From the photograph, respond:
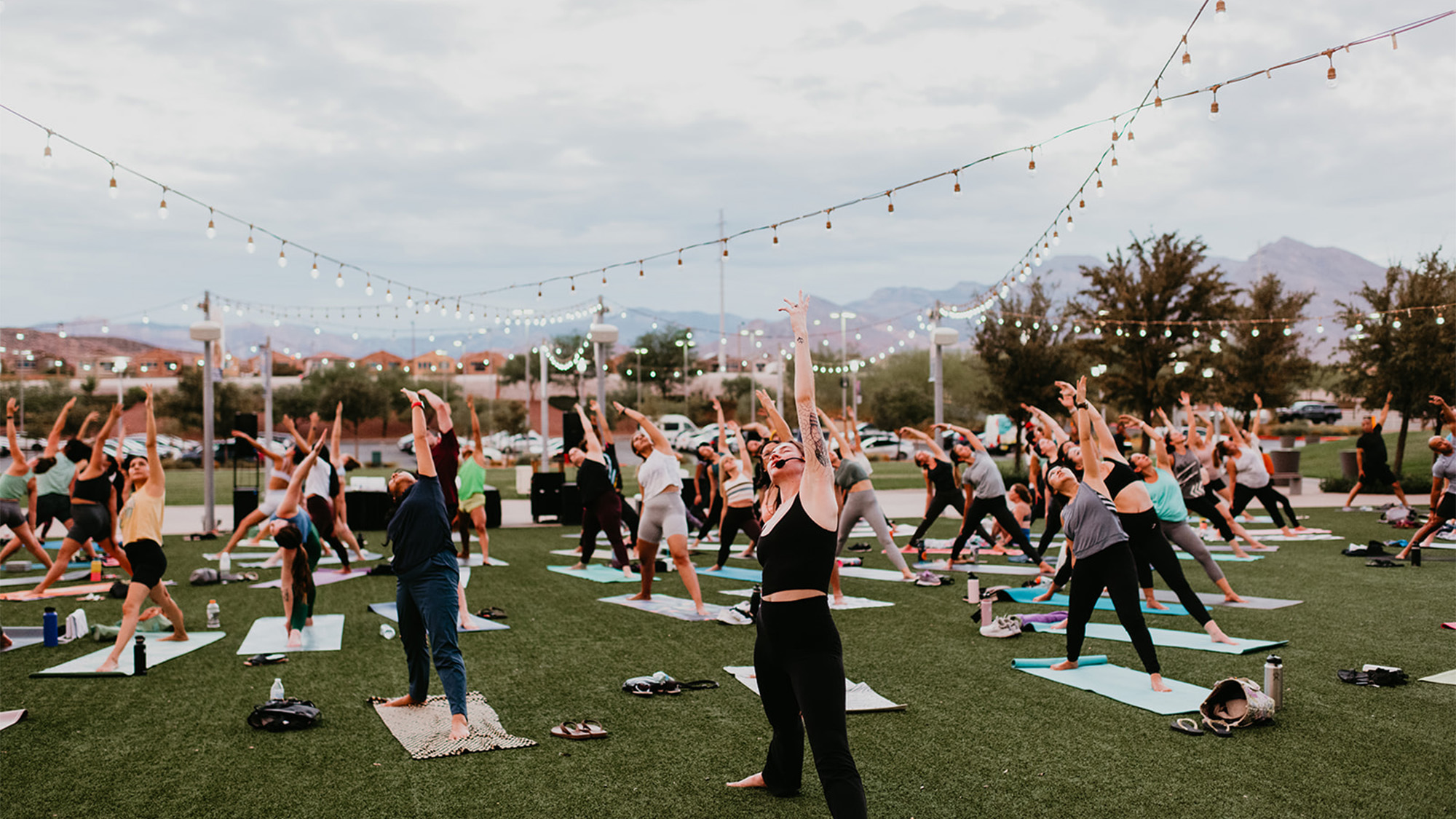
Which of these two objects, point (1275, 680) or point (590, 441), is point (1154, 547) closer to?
point (1275, 680)

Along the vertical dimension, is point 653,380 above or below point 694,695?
above

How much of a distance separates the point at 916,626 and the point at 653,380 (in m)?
63.7

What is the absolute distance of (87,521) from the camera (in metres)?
10.4

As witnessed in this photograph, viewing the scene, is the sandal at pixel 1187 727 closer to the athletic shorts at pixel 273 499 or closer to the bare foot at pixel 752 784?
the bare foot at pixel 752 784

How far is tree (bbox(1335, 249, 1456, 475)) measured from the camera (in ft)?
76.0

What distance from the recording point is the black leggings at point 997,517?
39.6 feet

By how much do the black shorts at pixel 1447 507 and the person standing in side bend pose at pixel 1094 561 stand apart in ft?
23.3

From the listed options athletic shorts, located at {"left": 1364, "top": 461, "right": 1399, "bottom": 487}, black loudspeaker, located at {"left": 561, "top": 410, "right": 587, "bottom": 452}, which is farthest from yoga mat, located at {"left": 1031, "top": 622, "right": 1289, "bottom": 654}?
athletic shorts, located at {"left": 1364, "top": 461, "right": 1399, "bottom": 487}

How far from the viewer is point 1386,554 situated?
12.5 m

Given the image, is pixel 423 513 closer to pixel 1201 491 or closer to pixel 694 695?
pixel 694 695

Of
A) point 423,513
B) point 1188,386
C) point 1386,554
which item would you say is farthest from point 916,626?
point 1188,386

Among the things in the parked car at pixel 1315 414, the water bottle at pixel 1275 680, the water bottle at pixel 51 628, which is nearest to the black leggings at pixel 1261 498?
the water bottle at pixel 1275 680

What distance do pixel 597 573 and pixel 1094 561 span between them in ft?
22.7

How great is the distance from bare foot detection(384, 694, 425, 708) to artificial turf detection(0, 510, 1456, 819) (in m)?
0.15
